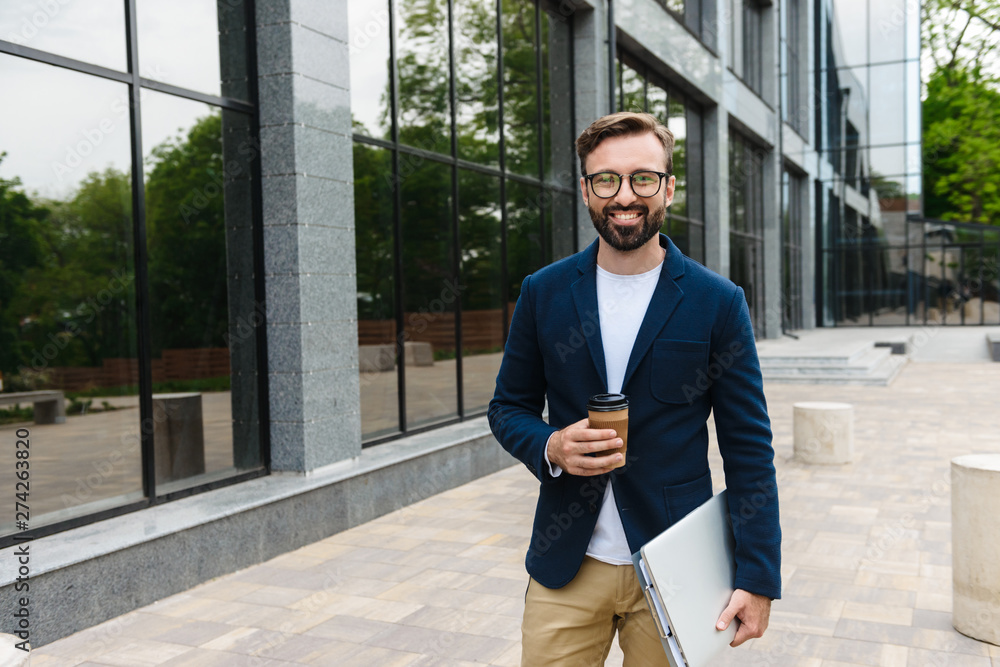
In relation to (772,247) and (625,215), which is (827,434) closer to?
(625,215)

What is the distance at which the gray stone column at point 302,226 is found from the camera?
670 cm

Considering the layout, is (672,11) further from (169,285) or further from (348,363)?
(348,363)

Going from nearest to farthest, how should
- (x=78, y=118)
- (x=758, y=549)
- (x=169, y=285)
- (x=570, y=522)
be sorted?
(x=758, y=549) → (x=570, y=522) → (x=78, y=118) → (x=169, y=285)

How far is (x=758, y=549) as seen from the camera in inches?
80.0

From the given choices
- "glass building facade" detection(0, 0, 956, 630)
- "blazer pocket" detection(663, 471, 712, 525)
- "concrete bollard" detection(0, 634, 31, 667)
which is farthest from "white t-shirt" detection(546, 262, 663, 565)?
"glass building facade" detection(0, 0, 956, 630)

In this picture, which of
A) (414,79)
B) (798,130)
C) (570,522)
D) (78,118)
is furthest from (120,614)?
(798,130)

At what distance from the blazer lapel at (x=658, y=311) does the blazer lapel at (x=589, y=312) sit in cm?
7

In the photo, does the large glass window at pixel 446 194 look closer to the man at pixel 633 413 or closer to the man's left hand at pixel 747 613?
the man at pixel 633 413

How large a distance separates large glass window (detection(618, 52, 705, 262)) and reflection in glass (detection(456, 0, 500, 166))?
5.34 metres

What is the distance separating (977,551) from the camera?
446cm

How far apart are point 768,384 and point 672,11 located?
7809mm

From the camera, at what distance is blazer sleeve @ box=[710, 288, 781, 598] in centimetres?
203

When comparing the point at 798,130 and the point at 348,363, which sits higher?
the point at 798,130

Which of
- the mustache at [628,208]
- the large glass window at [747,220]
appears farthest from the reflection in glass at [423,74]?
the large glass window at [747,220]
